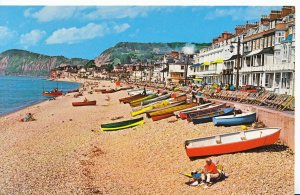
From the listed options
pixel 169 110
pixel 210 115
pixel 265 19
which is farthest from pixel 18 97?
pixel 210 115

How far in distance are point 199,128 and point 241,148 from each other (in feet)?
13.7

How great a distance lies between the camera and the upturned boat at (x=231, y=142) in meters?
11.5

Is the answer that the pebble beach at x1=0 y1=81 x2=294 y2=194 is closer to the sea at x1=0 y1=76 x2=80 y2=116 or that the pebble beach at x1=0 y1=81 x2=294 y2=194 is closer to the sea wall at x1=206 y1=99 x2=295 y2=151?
the sea wall at x1=206 y1=99 x2=295 y2=151

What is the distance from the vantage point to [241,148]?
11586mm

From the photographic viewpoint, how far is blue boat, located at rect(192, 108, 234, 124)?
53.8 feet

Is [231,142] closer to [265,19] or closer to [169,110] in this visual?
[169,110]

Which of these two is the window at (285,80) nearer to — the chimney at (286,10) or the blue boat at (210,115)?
the blue boat at (210,115)

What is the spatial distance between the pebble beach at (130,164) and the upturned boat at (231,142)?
21 centimetres

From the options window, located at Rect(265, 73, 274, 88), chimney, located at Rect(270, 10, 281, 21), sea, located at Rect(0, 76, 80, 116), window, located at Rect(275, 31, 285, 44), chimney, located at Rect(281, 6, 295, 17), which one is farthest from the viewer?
sea, located at Rect(0, 76, 80, 116)

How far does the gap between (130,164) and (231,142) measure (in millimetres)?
3349

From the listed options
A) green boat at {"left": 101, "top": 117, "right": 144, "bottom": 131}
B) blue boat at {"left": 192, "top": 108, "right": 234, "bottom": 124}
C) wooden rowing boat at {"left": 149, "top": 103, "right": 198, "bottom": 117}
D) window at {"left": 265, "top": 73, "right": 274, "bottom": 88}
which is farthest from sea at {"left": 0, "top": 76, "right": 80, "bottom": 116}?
blue boat at {"left": 192, "top": 108, "right": 234, "bottom": 124}

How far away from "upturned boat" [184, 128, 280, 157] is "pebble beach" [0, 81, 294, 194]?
0.21 metres
